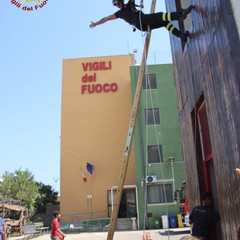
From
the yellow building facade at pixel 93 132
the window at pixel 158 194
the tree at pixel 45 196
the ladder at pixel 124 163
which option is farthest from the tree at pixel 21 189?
the ladder at pixel 124 163

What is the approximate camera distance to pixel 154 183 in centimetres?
2825

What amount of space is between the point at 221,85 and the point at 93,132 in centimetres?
2807

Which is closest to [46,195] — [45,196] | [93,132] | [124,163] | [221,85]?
[45,196]

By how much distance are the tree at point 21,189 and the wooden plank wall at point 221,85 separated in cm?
3603

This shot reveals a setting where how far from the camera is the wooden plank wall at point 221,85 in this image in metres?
4.73

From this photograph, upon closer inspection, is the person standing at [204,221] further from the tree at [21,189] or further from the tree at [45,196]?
the tree at [45,196]

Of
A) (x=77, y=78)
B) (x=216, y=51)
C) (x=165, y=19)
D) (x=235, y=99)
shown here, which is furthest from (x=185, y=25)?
(x=77, y=78)

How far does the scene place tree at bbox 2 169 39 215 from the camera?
4031 cm

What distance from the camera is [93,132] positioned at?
108 ft

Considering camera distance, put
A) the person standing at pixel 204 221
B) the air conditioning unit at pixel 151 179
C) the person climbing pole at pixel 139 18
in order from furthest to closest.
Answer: the air conditioning unit at pixel 151 179
the person climbing pole at pixel 139 18
the person standing at pixel 204 221

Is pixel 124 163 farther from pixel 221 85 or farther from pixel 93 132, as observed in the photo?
pixel 93 132

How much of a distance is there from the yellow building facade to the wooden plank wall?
23780mm

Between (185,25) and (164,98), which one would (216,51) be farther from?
(164,98)

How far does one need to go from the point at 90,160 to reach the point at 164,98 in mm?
9020
